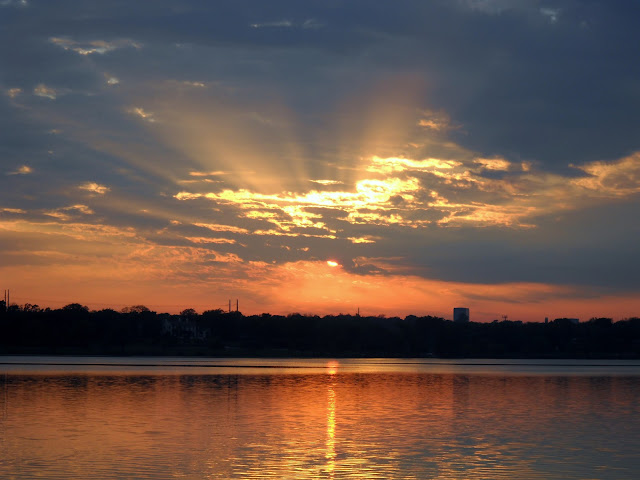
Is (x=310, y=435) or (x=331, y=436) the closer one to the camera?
(x=331, y=436)

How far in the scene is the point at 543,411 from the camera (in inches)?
2271

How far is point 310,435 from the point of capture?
4247cm

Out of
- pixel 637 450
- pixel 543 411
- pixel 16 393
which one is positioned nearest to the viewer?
pixel 637 450

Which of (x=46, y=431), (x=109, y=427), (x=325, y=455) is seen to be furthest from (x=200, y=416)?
(x=325, y=455)

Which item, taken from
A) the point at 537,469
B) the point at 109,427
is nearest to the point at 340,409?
the point at 109,427

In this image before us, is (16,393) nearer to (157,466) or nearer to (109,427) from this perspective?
(109,427)

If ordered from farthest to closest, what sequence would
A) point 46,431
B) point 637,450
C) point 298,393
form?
point 298,393 → point 46,431 → point 637,450

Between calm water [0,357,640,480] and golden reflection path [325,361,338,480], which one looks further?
golden reflection path [325,361,338,480]

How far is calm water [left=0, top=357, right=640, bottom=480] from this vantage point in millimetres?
31641

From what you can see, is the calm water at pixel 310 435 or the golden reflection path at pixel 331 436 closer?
the calm water at pixel 310 435

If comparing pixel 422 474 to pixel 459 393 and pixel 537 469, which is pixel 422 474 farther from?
pixel 459 393

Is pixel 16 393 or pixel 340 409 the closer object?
pixel 340 409

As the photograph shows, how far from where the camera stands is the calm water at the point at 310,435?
31.6m

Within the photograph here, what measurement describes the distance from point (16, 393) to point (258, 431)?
3221 cm
